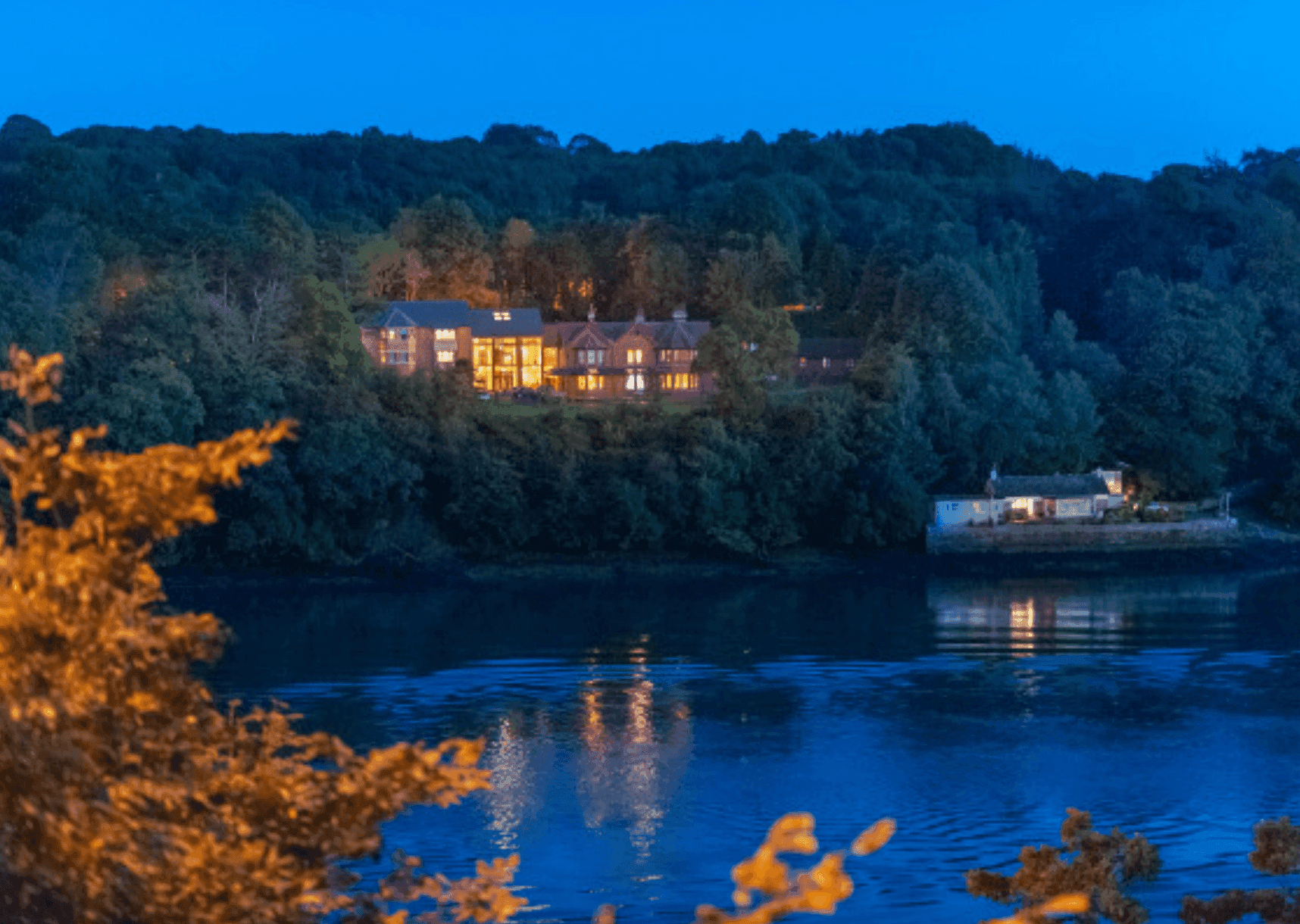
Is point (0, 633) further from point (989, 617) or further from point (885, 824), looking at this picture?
point (989, 617)

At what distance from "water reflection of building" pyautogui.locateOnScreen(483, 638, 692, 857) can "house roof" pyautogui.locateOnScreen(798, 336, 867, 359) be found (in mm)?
20859

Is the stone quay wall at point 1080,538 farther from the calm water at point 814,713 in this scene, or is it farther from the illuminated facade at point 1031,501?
the calm water at point 814,713

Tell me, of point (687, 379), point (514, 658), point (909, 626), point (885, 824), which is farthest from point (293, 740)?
point (687, 379)

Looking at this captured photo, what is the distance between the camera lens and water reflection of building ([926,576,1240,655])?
25812 millimetres

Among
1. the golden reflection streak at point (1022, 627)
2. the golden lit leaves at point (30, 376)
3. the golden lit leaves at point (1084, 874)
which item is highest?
the golden lit leaves at point (30, 376)

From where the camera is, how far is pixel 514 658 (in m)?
24.8

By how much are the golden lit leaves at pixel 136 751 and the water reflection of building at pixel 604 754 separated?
1089 cm

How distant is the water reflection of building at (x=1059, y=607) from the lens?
25.8 meters

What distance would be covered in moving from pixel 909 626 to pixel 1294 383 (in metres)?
18.1

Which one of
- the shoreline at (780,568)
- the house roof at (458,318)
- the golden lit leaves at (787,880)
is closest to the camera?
the golden lit leaves at (787,880)

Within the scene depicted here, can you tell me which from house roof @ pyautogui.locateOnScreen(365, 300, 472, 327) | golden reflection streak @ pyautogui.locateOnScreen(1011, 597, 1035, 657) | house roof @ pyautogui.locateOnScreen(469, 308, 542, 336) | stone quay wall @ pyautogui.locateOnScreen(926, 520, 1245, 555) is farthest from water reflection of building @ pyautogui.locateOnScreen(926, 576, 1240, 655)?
house roof @ pyautogui.locateOnScreen(365, 300, 472, 327)

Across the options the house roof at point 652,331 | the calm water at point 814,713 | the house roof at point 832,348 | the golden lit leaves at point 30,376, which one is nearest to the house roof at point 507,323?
the house roof at point 652,331

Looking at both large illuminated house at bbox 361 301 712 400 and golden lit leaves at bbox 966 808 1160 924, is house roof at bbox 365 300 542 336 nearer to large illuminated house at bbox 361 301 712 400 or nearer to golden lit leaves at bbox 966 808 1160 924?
large illuminated house at bbox 361 301 712 400

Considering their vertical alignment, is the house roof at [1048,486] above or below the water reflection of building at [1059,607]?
above
